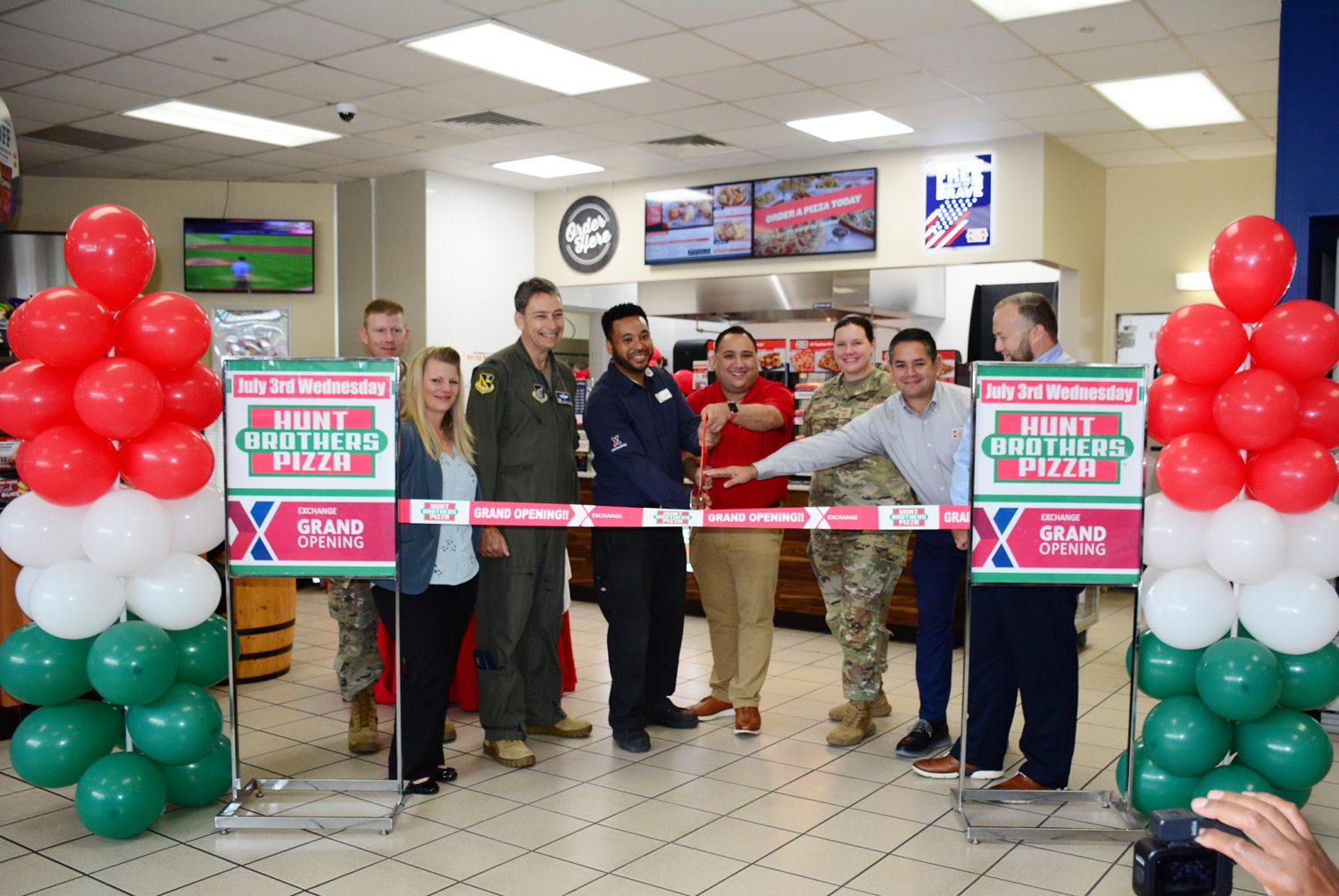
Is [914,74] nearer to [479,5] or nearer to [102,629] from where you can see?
[479,5]

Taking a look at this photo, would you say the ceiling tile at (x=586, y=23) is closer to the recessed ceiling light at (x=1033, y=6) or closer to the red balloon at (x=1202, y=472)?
the recessed ceiling light at (x=1033, y=6)

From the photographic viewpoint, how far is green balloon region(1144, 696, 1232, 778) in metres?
3.30

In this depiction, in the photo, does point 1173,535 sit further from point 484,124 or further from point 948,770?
point 484,124

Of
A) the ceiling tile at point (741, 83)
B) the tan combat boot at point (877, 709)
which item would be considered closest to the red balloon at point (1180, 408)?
the tan combat boot at point (877, 709)

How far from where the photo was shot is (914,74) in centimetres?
636

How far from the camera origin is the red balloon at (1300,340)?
3.22 meters

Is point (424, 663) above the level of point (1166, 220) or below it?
below

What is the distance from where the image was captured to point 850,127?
763 centimetres

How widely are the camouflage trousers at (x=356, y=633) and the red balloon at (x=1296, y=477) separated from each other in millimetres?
3146

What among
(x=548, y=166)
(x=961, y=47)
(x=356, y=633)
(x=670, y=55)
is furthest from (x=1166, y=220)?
(x=356, y=633)

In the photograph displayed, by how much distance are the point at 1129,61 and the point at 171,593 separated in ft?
18.1

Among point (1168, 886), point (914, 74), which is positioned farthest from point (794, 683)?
point (1168, 886)

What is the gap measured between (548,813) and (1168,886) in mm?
2743

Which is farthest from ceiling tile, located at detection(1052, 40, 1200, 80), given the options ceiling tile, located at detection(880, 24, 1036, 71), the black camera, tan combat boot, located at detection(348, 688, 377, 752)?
the black camera
